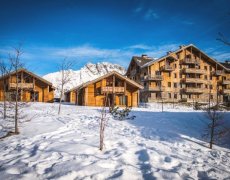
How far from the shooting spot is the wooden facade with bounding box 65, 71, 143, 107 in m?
29.9

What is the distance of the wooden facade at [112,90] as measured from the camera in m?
29.9

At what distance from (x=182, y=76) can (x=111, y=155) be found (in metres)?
41.3

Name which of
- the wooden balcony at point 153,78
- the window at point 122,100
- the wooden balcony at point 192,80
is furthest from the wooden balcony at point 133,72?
the window at point 122,100

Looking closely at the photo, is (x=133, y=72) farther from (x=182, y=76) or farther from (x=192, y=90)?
(x=192, y=90)

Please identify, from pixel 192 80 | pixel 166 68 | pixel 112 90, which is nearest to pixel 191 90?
pixel 192 80

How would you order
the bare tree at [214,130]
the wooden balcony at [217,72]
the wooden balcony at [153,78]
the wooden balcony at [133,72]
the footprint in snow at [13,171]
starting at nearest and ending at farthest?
the footprint in snow at [13,171] → the bare tree at [214,130] → the wooden balcony at [153,78] → the wooden balcony at [217,72] → the wooden balcony at [133,72]

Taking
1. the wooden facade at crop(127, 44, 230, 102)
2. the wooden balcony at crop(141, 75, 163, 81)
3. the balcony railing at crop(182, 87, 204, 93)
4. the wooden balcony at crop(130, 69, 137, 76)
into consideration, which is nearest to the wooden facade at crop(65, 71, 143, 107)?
the wooden balcony at crop(141, 75, 163, 81)

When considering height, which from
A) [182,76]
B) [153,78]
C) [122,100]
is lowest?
[122,100]

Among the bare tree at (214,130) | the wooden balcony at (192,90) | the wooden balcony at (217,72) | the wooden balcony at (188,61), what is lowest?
the bare tree at (214,130)

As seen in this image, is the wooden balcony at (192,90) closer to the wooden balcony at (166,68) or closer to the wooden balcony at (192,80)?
the wooden balcony at (192,80)

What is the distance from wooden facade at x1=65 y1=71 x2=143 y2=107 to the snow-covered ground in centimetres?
1886

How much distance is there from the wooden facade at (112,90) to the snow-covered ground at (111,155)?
18.9 m

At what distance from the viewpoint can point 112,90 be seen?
29.0m

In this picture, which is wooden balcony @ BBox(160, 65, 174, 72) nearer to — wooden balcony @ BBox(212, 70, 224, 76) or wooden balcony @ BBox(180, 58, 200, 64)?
wooden balcony @ BBox(180, 58, 200, 64)
